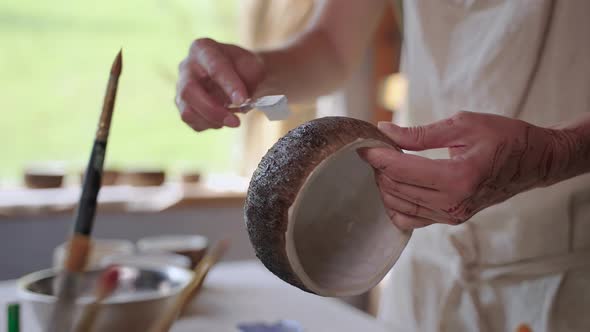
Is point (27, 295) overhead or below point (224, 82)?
below

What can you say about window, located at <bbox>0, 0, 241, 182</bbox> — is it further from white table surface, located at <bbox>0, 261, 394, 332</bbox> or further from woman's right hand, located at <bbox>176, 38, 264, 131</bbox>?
woman's right hand, located at <bbox>176, 38, 264, 131</bbox>

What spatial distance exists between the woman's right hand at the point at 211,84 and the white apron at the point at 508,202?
269 mm

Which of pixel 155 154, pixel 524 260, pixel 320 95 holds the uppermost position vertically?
pixel 320 95

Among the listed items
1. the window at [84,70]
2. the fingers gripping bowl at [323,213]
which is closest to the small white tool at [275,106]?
the fingers gripping bowl at [323,213]

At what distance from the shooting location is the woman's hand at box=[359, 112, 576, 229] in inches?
22.0

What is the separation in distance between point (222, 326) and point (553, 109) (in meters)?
0.58

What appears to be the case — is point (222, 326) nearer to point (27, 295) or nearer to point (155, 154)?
point (27, 295)

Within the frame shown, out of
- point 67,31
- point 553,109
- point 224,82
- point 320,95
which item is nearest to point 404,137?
point 224,82

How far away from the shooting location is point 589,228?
2.83 feet

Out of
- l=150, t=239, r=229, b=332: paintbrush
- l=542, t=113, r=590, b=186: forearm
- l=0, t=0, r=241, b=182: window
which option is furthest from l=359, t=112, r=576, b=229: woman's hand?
l=0, t=0, r=241, b=182: window

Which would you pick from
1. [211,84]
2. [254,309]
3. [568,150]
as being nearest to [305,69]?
[211,84]

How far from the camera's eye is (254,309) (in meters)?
1.11

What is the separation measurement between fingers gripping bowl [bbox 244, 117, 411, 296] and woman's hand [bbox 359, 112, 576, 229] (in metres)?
0.02

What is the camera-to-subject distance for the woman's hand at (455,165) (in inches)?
22.0
